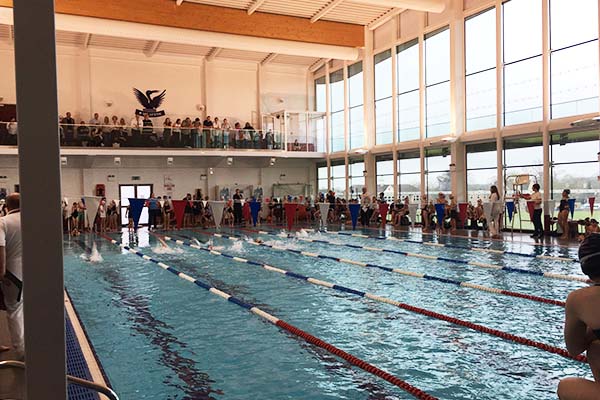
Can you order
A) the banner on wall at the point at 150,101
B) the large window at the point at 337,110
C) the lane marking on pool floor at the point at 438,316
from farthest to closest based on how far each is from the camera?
the large window at the point at 337,110, the banner on wall at the point at 150,101, the lane marking on pool floor at the point at 438,316

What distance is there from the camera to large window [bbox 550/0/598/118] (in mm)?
13523

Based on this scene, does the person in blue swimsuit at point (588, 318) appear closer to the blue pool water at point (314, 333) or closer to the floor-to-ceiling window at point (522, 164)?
the blue pool water at point (314, 333)

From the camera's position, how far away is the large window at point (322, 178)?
26109mm

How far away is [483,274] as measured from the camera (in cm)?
834

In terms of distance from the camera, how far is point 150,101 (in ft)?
74.4

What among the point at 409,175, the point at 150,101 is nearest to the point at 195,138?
the point at 150,101

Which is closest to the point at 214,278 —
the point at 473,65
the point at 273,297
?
the point at 273,297

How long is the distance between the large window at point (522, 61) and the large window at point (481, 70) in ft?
1.62

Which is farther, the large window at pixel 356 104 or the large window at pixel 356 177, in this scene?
the large window at pixel 356 177

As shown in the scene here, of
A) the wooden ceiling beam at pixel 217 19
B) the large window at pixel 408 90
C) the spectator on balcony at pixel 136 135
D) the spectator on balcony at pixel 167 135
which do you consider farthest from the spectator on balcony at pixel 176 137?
the large window at pixel 408 90

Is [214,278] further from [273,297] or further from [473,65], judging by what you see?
[473,65]

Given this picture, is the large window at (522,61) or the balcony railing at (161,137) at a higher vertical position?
the large window at (522,61)

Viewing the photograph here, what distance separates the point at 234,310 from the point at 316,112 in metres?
19.6

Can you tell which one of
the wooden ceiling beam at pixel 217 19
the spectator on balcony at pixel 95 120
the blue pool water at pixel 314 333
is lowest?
the blue pool water at pixel 314 333
